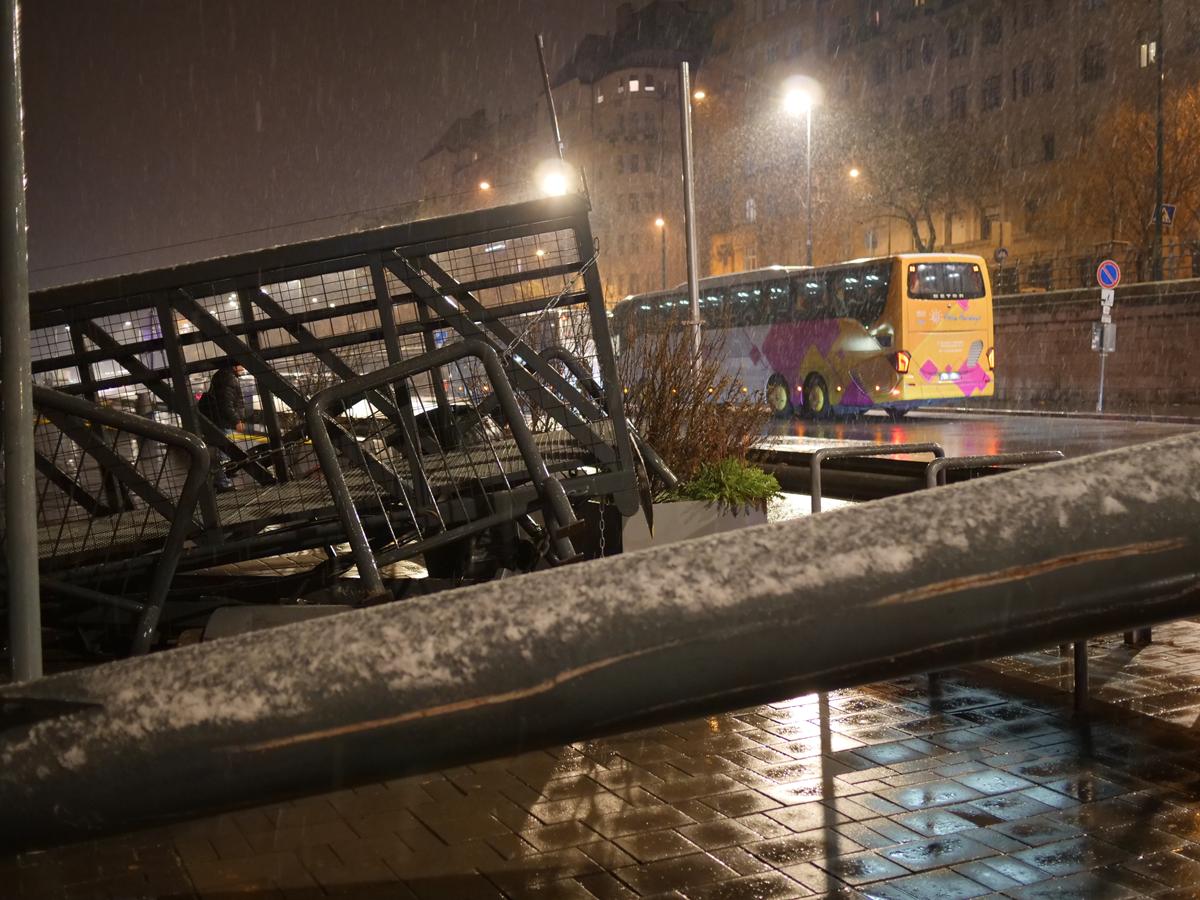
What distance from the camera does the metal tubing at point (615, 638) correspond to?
5.32ft

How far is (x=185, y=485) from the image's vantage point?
601cm

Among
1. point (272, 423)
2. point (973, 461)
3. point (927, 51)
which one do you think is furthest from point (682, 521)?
point (927, 51)

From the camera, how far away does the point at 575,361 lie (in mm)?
8398

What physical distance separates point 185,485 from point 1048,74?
6708cm

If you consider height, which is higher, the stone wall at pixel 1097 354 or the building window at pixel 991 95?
the building window at pixel 991 95

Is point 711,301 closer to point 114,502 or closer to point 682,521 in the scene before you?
point 682,521

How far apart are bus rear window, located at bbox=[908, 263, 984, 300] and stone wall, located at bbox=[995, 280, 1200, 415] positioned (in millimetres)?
5288

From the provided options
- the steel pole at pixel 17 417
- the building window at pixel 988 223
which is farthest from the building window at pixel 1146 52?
the steel pole at pixel 17 417

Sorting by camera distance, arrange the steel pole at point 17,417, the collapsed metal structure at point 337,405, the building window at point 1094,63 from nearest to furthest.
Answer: the steel pole at point 17,417, the collapsed metal structure at point 337,405, the building window at point 1094,63

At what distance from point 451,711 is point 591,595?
0.73ft

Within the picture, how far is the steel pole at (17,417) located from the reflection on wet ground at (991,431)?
17429mm

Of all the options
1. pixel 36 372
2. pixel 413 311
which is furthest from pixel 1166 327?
pixel 36 372

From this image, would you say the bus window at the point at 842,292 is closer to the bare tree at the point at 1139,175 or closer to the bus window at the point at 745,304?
the bus window at the point at 745,304

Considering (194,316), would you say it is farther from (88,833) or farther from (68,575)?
(88,833)
